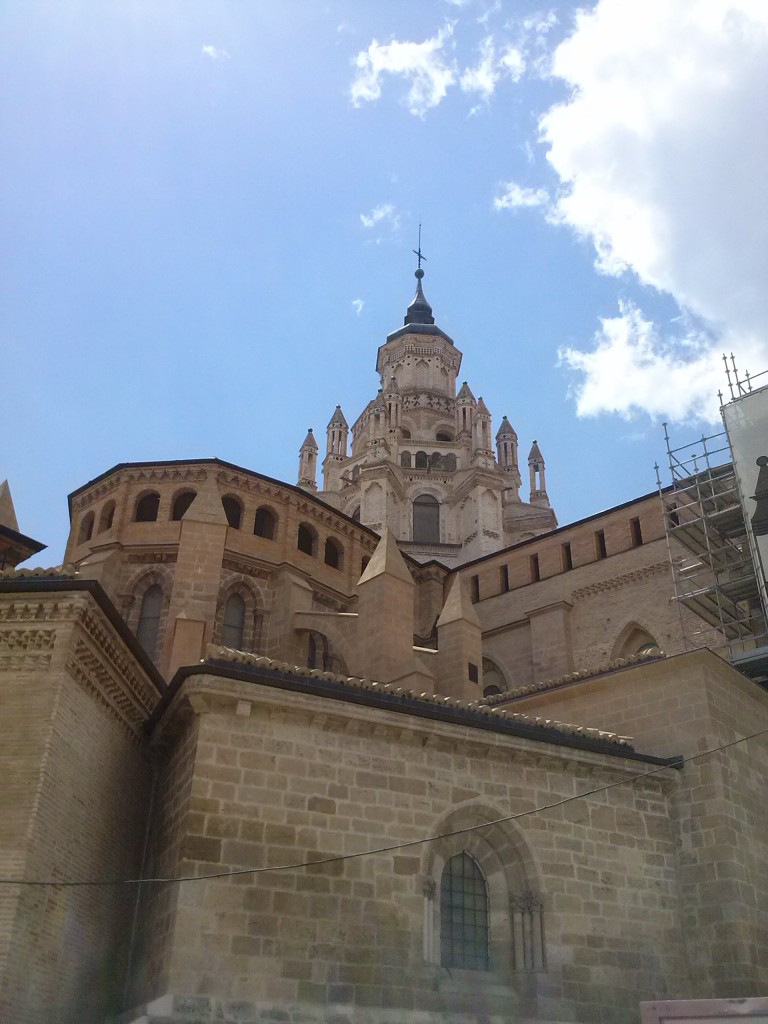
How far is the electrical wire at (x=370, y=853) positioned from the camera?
1122 cm

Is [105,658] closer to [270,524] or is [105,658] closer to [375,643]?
[375,643]

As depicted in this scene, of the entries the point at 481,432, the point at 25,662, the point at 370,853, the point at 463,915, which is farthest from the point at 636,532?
the point at 481,432

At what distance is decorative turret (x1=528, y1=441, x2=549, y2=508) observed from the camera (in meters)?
57.5

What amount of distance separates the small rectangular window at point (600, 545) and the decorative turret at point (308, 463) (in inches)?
1203

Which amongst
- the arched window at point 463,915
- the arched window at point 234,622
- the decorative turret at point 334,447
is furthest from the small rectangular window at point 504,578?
the decorative turret at point 334,447

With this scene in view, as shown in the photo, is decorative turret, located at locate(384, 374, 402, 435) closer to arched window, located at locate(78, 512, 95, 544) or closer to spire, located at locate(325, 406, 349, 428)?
spire, located at locate(325, 406, 349, 428)

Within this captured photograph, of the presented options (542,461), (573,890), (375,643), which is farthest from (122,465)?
(542,461)

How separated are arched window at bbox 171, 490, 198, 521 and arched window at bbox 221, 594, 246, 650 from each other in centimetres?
254

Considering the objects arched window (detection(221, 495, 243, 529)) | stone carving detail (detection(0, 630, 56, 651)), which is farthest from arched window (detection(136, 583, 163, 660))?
stone carving detail (detection(0, 630, 56, 651))

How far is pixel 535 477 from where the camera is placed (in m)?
59.0

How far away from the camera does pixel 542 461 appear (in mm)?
59719

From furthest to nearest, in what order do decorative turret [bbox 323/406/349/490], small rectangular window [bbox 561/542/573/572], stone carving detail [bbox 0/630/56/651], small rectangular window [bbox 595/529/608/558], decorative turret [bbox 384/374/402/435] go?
decorative turret [bbox 323/406/349/490] → decorative turret [bbox 384/374/402/435] → small rectangular window [bbox 561/542/573/572] → small rectangular window [bbox 595/529/608/558] → stone carving detail [bbox 0/630/56/651]

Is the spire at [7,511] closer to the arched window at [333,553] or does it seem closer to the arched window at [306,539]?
the arched window at [306,539]

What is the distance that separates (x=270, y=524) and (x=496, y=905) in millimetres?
13693
